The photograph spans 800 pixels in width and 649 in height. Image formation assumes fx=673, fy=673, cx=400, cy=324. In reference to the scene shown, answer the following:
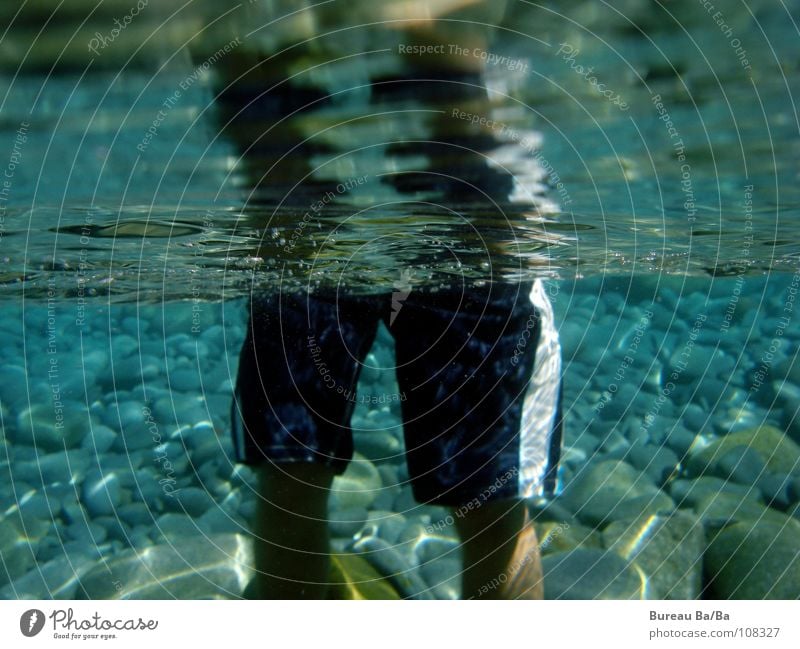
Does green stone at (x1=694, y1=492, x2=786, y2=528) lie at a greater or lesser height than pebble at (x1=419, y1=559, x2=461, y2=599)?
greater

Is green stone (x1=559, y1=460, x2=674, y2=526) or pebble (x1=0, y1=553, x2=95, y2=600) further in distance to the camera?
green stone (x1=559, y1=460, x2=674, y2=526)

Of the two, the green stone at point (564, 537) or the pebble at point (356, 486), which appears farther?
the pebble at point (356, 486)

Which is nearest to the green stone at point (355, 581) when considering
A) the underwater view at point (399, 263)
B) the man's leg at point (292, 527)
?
the underwater view at point (399, 263)

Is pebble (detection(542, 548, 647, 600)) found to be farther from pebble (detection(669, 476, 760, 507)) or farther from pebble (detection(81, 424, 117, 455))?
pebble (detection(81, 424, 117, 455))

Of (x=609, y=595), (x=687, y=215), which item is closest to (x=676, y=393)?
(x=687, y=215)

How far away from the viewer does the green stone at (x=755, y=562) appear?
173 cm

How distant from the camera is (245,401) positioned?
1.62 m

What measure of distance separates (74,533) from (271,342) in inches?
50.8

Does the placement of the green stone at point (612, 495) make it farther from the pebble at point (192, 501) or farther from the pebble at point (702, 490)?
the pebble at point (192, 501)

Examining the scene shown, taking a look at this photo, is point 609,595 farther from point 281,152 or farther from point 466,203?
point 281,152

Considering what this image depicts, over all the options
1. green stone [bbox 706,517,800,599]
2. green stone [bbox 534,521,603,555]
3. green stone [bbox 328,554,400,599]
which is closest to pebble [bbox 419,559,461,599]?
green stone [bbox 328,554,400,599]

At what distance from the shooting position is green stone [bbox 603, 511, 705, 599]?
6.17 feet

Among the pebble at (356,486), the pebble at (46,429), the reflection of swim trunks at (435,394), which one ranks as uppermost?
the reflection of swim trunks at (435,394)

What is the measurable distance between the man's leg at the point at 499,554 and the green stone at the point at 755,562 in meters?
0.66
